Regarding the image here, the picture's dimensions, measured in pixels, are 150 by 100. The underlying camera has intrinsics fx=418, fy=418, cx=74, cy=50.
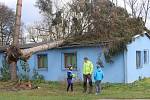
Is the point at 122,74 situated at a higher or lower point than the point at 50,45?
lower

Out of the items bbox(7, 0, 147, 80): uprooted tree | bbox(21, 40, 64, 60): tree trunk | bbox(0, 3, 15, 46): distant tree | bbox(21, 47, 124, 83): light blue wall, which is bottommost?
bbox(21, 47, 124, 83): light blue wall

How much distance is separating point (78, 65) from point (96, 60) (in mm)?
1602

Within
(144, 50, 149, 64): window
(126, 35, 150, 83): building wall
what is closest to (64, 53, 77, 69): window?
(126, 35, 150, 83): building wall

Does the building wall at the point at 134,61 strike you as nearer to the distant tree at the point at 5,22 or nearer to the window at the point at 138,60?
the window at the point at 138,60

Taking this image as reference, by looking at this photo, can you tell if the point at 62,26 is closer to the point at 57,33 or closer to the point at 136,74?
the point at 57,33

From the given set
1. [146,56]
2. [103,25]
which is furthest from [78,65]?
[146,56]

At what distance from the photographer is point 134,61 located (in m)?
29.9

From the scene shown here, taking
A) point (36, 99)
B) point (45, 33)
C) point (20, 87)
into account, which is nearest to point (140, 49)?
point (20, 87)

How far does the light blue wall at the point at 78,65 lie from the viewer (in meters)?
28.8

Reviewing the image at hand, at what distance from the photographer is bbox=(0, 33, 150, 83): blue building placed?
94.4ft

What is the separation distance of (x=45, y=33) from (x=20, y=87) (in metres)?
29.3

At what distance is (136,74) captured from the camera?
30281 mm

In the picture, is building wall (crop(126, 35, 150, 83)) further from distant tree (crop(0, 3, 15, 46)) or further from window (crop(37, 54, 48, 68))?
distant tree (crop(0, 3, 15, 46))

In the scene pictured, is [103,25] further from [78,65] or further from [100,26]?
[78,65]
